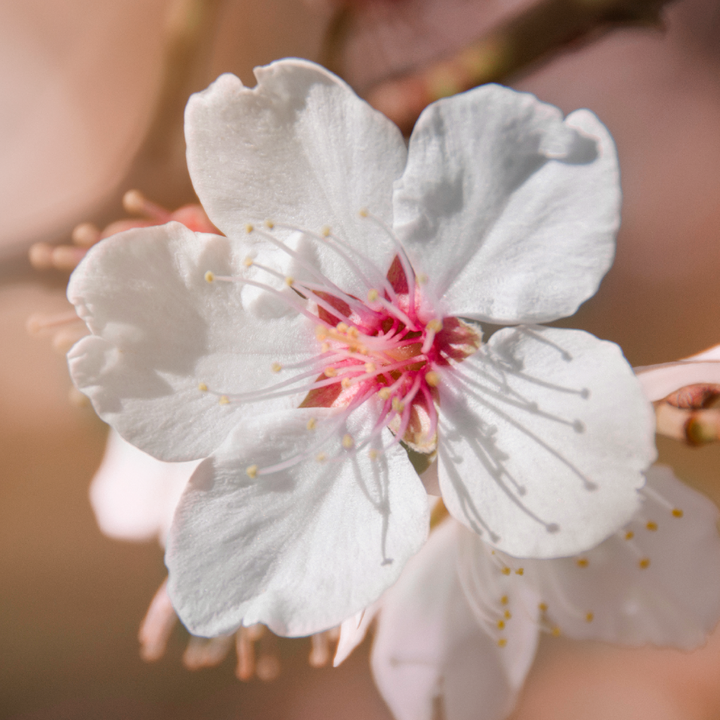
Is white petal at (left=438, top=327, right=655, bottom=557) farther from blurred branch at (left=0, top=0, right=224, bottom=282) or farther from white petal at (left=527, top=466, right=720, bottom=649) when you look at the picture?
blurred branch at (left=0, top=0, right=224, bottom=282)

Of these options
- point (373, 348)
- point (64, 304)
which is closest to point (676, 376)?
point (373, 348)

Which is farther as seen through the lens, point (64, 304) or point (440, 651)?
point (64, 304)

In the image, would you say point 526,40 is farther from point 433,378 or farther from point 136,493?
point 136,493

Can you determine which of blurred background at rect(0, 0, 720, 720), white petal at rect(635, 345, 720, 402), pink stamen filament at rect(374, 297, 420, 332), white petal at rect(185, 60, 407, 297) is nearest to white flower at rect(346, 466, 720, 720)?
white petal at rect(635, 345, 720, 402)

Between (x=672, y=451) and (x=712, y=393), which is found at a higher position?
(x=712, y=393)

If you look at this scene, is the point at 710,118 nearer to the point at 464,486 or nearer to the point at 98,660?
the point at 464,486

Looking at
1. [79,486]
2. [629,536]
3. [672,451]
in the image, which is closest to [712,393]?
[629,536]
